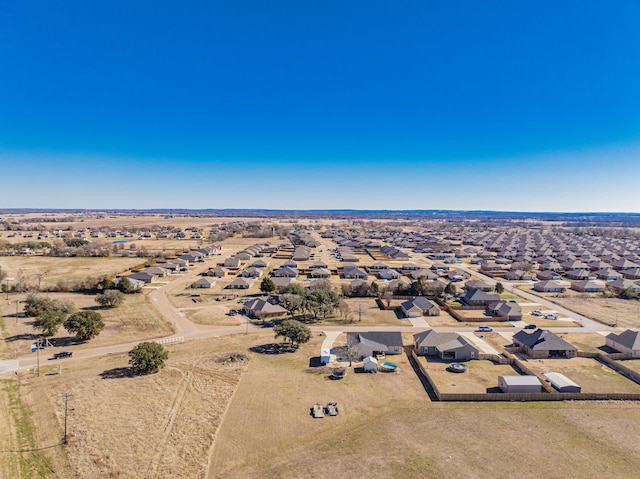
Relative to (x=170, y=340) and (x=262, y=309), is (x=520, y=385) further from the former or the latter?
(x=170, y=340)

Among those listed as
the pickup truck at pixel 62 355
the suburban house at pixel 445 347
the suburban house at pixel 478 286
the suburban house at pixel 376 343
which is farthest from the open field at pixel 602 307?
the pickup truck at pixel 62 355

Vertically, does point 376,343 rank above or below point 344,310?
below

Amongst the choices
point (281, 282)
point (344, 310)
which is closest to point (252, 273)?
point (281, 282)

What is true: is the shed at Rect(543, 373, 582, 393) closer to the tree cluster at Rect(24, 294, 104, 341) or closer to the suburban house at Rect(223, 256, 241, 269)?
the tree cluster at Rect(24, 294, 104, 341)

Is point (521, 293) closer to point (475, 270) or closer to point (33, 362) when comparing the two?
point (475, 270)

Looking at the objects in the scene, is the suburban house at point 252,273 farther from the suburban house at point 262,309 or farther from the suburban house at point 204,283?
the suburban house at point 262,309

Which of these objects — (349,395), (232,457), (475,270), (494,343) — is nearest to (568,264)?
(475,270)
